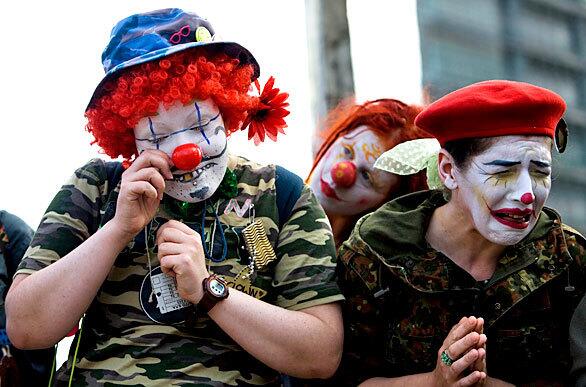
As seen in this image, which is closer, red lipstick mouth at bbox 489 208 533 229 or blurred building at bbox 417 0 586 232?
red lipstick mouth at bbox 489 208 533 229

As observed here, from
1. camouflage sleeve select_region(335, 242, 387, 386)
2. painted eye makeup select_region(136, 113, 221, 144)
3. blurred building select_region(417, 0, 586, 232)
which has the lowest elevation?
blurred building select_region(417, 0, 586, 232)

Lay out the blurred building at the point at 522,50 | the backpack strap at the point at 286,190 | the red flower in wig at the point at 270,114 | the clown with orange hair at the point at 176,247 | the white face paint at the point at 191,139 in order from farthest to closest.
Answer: the blurred building at the point at 522,50
the red flower in wig at the point at 270,114
the backpack strap at the point at 286,190
the white face paint at the point at 191,139
the clown with orange hair at the point at 176,247

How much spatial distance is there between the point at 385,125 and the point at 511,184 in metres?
0.95

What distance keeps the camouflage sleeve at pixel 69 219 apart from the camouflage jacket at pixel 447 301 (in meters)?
0.71

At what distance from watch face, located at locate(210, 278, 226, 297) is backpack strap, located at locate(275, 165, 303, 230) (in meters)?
0.31

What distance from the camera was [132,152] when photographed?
221cm

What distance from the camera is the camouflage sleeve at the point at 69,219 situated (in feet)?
6.64

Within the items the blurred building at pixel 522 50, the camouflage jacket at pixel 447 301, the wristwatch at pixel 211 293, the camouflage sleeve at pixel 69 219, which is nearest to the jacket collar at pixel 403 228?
the camouflage jacket at pixel 447 301

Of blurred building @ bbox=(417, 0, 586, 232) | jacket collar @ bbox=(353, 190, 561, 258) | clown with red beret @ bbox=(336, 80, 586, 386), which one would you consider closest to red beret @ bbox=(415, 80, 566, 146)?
clown with red beret @ bbox=(336, 80, 586, 386)

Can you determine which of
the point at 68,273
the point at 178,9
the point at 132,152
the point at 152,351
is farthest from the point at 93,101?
the point at 152,351

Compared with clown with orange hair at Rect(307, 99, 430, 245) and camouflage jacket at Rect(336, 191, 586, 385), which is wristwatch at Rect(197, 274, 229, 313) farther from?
clown with orange hair at Rect(307, 99, 430, 245)

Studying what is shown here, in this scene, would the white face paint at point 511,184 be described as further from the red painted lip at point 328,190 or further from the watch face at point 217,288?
the red painted lip at point 328,190

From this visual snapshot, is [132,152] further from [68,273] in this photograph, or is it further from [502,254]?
[502,254]

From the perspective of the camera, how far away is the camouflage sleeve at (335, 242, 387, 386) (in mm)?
2172
